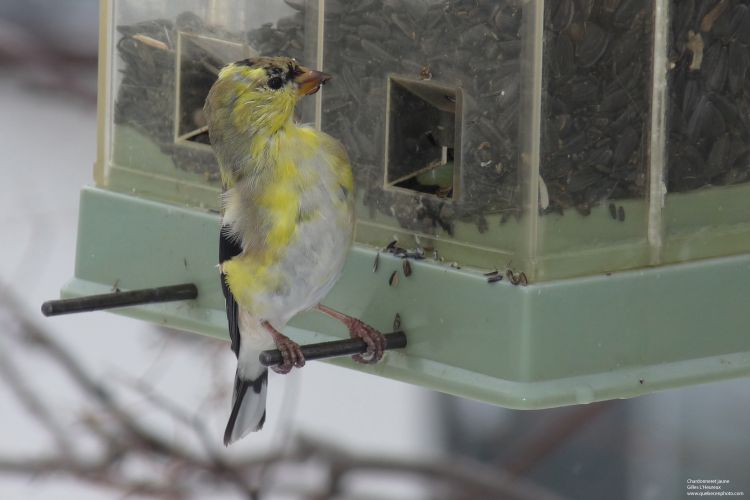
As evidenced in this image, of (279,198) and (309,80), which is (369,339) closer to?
(279,198)

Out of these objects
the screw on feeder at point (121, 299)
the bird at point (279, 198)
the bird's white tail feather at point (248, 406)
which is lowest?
the bird's white tail feather at point (248, 406)

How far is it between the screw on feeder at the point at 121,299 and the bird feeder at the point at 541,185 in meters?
0.28

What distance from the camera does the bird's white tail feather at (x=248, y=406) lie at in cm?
354

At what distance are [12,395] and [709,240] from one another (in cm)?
248

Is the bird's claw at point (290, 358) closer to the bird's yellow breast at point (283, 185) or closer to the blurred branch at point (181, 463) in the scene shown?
the bird's yellow breast at point (283, 185)

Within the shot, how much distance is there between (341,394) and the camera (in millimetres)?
5391

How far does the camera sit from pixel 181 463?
4.29 m

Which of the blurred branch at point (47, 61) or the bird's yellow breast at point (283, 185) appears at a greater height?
the blurred branch at point (47, 61)

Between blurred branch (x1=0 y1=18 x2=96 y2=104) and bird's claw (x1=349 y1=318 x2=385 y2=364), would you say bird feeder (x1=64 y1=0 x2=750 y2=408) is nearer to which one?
bird's claw (x1=349 y1=318 x2=385 y2=364)

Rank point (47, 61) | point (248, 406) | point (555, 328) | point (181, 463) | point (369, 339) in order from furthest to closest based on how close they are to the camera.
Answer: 1. point (47, 61)
2. point (181, 463)
3. point (248, 406)
4. point (369, 339)
5. point (555, 328)

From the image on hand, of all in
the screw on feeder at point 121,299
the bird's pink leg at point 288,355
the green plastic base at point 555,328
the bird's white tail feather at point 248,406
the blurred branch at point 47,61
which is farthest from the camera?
the blurred branch at point 47,61

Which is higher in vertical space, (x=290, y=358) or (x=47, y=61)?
(x=47, y=61)

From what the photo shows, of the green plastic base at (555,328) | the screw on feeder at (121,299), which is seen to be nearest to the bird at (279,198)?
the green plastic base at (555,328)

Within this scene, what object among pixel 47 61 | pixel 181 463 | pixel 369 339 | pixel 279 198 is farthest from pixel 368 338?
pixel 47 61
